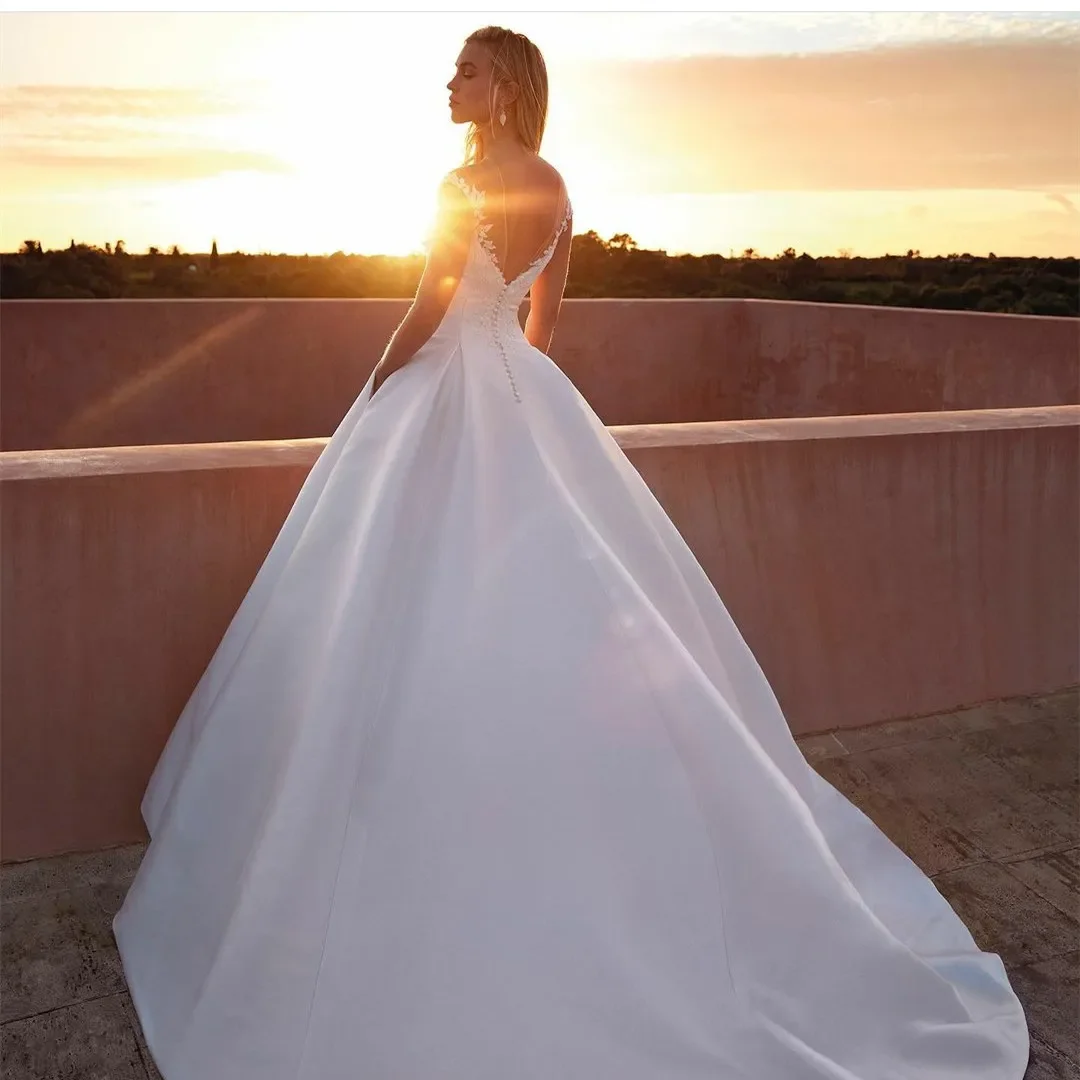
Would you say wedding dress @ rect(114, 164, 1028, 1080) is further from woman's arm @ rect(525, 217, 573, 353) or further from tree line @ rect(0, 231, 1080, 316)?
tree line @ rect(0, 231, 1080, 316)

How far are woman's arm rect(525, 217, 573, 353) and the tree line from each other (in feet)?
37.8

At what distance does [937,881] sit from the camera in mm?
2643

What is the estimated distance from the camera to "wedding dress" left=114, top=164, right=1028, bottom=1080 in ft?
Answer: 5.90

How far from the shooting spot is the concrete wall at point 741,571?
2.61 m

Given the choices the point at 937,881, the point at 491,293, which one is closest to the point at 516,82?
the point at 491,293

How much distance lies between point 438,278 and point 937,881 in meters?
1.87

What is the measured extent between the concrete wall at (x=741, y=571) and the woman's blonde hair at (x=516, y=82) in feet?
3.11

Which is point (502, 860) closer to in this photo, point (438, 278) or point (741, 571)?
point (438, 278)

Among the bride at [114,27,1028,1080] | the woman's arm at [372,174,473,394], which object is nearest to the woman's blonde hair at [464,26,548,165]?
the bride at [114,27,1028,1080]

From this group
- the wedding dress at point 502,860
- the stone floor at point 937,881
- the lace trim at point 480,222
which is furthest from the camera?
the lace trim at point 480,222

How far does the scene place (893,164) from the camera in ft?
32.7

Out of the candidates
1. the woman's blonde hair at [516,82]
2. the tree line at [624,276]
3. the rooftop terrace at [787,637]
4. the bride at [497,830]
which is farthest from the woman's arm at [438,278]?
the tree line at [624,276]

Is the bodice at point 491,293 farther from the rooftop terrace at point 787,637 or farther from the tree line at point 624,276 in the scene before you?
the tree line at point 624,276

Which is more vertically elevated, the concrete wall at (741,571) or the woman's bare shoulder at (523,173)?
the woman's bare shoulder at (523,173)
